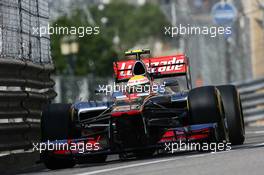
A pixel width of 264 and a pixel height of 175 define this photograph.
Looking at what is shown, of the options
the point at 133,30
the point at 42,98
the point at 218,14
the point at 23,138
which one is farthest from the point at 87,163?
Result: the point at 133,30

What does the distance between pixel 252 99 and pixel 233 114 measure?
11.3 m

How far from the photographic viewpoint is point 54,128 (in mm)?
13172

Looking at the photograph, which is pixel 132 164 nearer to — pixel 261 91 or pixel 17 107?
pixel 17 107

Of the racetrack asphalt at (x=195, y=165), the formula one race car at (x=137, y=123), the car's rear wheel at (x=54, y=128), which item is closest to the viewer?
the racetrack asphalt at (x=195, y=165)

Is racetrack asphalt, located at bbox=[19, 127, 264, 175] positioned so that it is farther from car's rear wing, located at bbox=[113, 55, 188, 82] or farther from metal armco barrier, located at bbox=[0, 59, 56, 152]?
car's rear wing, located at bbox=[113, 55, 188, 82]

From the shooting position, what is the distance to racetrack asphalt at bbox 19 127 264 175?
10.2 metres

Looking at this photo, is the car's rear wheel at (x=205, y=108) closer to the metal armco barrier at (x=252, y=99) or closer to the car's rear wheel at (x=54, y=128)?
the car's rear wheel at (x=54, y=128)

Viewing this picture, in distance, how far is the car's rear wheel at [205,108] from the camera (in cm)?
1280

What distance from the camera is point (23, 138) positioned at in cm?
1460

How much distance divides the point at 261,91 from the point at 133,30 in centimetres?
7631

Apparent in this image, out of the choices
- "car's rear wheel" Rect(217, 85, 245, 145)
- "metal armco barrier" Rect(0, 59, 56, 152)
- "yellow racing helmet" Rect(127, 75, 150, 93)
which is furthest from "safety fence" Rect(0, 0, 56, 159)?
"car's rear wheel" Rect(217, 85, 245, 145)

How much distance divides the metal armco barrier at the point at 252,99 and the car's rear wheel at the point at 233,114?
10627mm

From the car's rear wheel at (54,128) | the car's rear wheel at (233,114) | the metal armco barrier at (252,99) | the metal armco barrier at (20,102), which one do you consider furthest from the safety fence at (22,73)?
the metal armco barrier at (252,99)

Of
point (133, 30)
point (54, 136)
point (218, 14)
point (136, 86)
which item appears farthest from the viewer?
point (133, 30)
